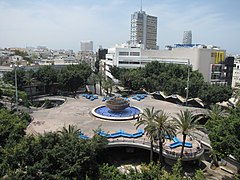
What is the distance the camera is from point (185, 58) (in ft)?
268

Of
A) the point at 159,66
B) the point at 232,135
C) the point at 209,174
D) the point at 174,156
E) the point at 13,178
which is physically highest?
the point at 159,66

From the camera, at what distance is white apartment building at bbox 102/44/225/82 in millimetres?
78000

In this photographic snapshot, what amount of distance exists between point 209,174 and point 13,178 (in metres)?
27.5

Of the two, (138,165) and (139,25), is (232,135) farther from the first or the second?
(139,25)

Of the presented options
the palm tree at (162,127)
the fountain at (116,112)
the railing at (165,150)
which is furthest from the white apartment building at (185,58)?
the palm tree at (162,127)

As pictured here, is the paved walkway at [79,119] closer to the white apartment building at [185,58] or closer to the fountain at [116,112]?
the fountain at [116,112]

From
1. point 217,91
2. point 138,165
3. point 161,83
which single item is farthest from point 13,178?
point 161,83

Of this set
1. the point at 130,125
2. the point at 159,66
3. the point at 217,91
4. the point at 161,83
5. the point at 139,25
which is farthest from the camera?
the point at 139,25

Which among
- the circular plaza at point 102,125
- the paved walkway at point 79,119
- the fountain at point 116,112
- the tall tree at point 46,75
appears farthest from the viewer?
the tall tree at point 46,75

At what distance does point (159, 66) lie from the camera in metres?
76.9

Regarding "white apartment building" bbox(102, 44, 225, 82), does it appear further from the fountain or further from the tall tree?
the fountain

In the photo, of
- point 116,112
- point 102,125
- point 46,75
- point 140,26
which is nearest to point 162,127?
point 102,125

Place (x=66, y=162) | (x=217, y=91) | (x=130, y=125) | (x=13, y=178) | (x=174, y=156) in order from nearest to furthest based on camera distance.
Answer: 1. (x=13, y=178)
2. (x=66, y=162)
3. (x=174, y=156)
4. (x=130, y=125)
5. (x=217, y=91)

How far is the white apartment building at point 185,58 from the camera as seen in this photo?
7800 centimetres
